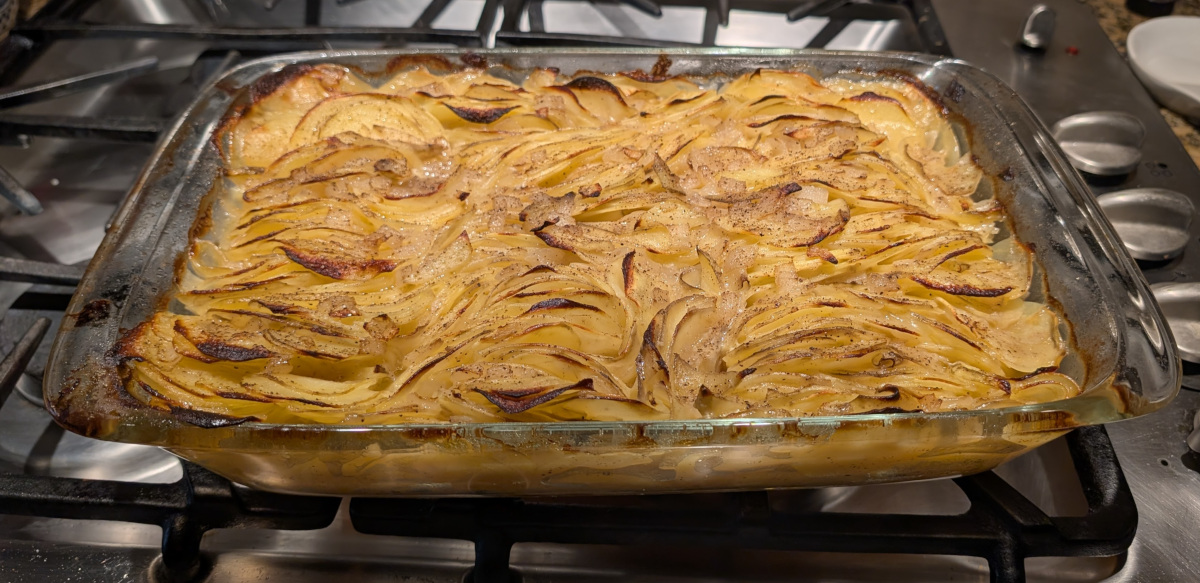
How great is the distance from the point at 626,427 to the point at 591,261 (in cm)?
44

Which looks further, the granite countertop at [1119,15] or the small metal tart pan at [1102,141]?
the granite countertop at [1119,15]

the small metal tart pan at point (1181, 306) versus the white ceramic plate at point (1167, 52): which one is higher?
the white ceramic plate at point (1167, 52)

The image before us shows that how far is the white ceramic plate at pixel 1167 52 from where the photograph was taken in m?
2.26

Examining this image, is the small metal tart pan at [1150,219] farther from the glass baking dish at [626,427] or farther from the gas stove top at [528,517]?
the glass baking dish at [626,427]

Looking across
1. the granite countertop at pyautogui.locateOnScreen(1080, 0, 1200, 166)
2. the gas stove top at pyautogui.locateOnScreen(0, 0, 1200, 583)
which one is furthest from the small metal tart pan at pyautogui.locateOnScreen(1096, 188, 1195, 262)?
the granite countertop at pyautogui.locateOnScreen(1080, 0, 1200, 166)

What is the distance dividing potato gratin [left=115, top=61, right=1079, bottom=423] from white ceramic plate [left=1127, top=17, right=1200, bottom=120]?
3.56 ft

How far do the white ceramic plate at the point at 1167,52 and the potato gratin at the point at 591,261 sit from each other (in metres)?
1.08

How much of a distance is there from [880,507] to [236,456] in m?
1.20

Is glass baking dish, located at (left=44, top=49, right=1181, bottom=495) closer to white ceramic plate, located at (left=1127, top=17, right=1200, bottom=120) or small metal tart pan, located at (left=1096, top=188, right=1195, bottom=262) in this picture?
small metal tart pan, located at (left=1096, top=188, right=1195, bottom=262)

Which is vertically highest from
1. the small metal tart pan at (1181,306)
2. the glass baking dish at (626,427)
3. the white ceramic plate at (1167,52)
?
the glass baking dish at (626,427)

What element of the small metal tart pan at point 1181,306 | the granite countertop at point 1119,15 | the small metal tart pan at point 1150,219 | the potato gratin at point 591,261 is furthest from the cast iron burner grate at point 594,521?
the granite countertop at point 1119,15

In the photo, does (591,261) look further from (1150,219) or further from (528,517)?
(1150,219)

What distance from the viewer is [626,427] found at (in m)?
1.06

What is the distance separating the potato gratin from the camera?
1.19 metres
